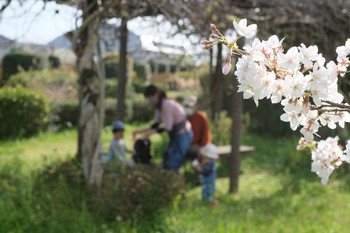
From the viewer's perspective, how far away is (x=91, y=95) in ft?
14.9

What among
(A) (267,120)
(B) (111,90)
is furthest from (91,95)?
(B) (111,90)

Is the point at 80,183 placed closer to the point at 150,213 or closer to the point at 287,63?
the point at 150,213

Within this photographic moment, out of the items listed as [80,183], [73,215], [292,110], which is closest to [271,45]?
[292,110]

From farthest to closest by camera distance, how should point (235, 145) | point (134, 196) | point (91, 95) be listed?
point (235, 145), point (91, 95), point (134, 196)

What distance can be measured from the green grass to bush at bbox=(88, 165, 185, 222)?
0.09 metres

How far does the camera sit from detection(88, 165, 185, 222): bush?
4.11 metres

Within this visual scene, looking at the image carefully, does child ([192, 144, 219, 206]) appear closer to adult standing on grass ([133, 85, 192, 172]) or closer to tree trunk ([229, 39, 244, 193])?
adult standing on grass ([133, 85, 192, 172])

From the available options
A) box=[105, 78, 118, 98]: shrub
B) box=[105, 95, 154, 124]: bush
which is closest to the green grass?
box=[105, 95, 154, 124]: bush

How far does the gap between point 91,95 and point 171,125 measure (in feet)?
4.48

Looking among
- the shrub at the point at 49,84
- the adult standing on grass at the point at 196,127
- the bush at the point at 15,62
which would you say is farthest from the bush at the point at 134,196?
the bush at the point at 15,62

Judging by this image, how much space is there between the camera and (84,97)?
457 centimetres

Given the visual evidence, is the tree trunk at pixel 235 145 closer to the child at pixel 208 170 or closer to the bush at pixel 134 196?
the child at pixel 208 170

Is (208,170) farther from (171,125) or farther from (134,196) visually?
(134,196)

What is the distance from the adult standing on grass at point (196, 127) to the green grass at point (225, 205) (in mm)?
501
